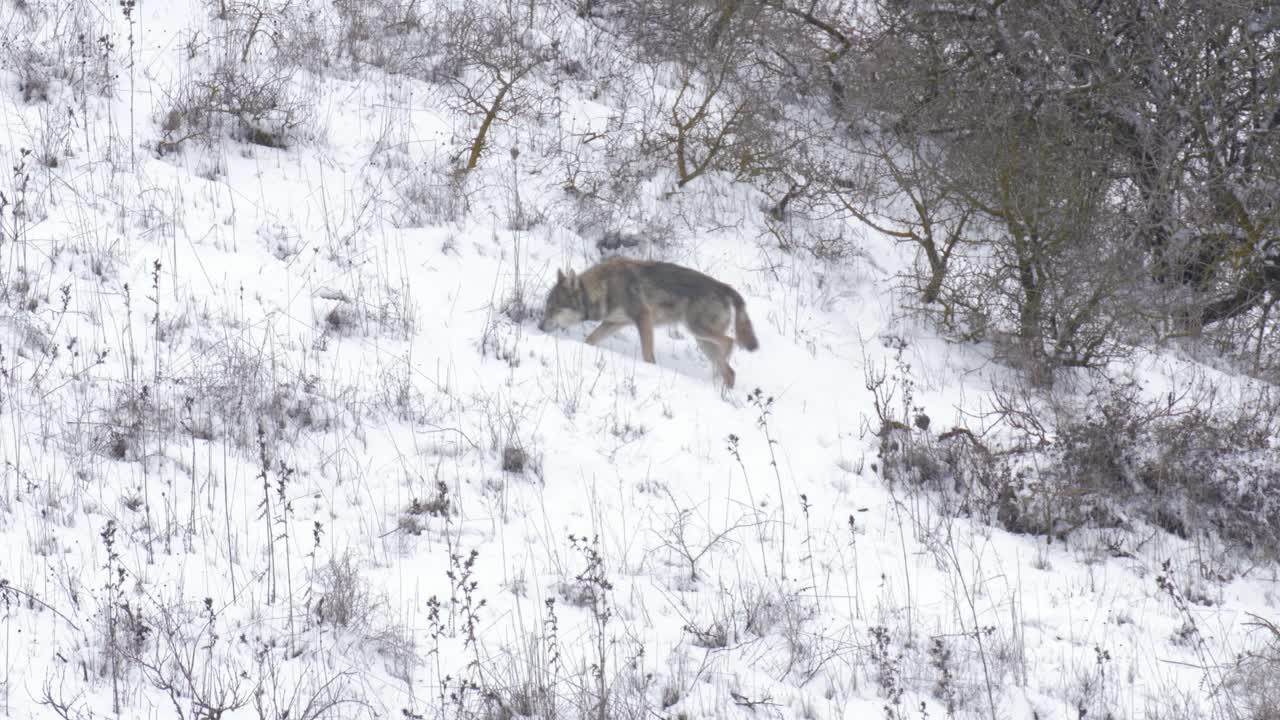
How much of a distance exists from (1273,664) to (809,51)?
10.3 m

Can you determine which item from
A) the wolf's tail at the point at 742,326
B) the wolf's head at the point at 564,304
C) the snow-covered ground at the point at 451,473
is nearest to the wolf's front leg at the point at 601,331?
the snow-covered ground at the point at 451,473

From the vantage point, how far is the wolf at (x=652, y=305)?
978 centimetres

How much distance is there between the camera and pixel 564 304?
9.80 m

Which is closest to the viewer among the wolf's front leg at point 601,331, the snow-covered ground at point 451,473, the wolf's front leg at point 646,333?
the snow-covered ground at point 451,473

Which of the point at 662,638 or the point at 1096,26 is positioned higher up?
the point at 1096,26

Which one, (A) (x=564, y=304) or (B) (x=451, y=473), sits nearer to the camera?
(B) (x=451, y=473)

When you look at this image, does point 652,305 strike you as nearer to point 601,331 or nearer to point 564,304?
point 601,331

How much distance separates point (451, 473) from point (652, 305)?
2.96 meters

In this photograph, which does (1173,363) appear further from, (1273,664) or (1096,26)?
(1273,664)

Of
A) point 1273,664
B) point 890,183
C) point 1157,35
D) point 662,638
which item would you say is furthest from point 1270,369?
point 662,638

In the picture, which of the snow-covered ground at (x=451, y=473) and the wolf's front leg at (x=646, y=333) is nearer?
the snow-covered ground at (x=451, y=473)

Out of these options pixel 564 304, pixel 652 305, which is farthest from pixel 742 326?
pixel 564 304

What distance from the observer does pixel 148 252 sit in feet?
30.7

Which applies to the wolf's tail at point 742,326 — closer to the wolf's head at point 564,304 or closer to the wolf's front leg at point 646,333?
the wolf's front leg at point 646,333
